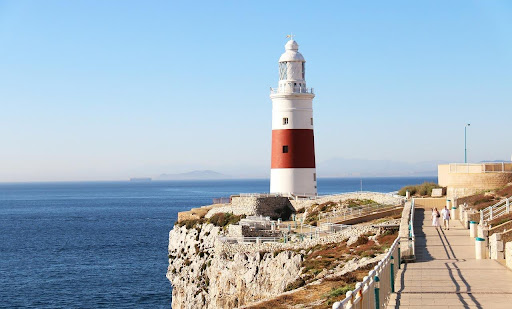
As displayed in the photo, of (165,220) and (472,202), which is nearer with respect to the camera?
(472,202)

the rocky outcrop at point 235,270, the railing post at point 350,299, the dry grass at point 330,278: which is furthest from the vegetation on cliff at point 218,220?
the railing post at point 350,299

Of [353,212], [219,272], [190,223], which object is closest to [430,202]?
[353,212]

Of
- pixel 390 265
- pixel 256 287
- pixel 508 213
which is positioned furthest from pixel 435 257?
pixel 256 287

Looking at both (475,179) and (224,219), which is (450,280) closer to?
(475,179)

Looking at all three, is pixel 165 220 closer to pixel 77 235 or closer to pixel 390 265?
pixel 77 235

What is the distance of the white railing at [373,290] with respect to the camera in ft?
33.3

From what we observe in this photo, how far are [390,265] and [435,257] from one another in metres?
6.25

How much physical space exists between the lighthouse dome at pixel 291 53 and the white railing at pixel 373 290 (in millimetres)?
33746

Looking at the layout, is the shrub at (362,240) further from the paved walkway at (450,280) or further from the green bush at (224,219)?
the green bush at (224,219)

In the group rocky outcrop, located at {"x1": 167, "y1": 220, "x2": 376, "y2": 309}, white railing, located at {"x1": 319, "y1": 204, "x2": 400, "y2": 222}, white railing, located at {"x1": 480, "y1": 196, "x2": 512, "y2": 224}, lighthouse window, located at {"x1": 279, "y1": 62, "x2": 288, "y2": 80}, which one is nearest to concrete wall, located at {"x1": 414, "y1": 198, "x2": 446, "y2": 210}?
white railing, located at {"x1": 319, "y1": 204, "x2": 400, "y2": 222}

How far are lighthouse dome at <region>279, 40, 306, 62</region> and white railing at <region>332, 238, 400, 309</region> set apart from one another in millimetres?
33746

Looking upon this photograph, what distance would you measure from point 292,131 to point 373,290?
36128 millimetres

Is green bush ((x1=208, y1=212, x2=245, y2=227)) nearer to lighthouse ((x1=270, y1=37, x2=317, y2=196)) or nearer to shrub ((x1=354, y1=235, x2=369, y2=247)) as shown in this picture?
lighthouse ((x1=270, y1=37, x2=317, y2=196))

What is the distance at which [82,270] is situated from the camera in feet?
183
